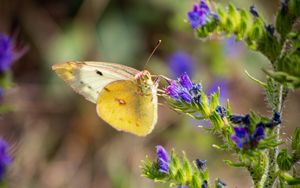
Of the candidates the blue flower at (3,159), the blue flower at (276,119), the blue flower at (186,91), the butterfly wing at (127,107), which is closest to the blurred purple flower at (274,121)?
the blue flower at (276,119)

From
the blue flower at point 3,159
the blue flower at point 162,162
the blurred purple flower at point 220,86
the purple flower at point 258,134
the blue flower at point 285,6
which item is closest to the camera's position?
the purple flower at point 258,134

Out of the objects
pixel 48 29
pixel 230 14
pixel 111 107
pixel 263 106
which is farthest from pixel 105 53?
pixel 230 14

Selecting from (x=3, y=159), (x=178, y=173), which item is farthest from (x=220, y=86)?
(x=178, y=173)

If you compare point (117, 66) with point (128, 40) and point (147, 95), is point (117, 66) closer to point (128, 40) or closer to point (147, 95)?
point (147, 95)

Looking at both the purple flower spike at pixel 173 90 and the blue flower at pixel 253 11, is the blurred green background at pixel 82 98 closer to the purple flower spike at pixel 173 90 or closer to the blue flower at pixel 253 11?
the purple flower spike at pixel 173 90

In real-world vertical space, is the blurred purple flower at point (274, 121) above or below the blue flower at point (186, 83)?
above

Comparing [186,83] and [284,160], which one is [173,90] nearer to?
[186,83]

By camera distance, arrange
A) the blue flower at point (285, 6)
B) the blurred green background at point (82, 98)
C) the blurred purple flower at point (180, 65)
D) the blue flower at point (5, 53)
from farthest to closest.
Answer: the blurred green background at point (82, 98) → the blurred purple flower at point (180, 65) → the blue flower at point (5, 53) → the blue flower at point (285, 6)

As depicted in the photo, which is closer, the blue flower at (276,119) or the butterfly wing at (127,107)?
the blue flower at (276,119)

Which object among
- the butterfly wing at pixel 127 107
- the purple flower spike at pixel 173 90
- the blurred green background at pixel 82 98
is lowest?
the blurred green background at pixel 82 98
